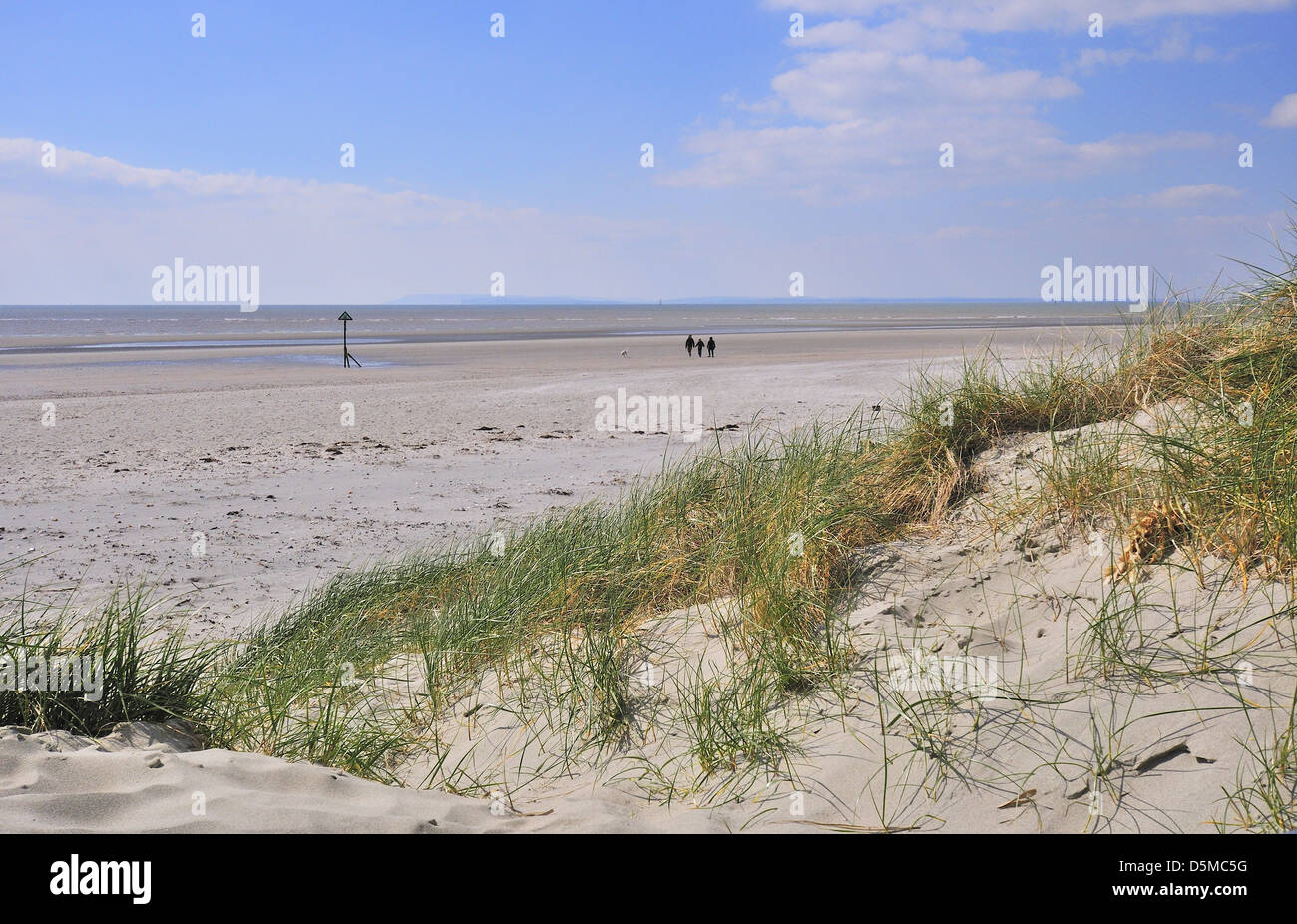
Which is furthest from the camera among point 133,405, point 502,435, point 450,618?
point 133,405

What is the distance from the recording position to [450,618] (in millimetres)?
4789

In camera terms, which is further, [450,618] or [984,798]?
[450,618]

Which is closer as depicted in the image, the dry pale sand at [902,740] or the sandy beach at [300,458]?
the dry pale sand at [902,740]

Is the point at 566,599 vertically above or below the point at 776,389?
below

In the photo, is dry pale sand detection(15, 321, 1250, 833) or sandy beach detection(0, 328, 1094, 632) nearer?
dry pale sand detection(15, 321, 1250, 833)

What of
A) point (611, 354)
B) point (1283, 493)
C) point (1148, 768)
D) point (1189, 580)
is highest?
point (611, 354)

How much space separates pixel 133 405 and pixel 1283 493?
19852 millimetres

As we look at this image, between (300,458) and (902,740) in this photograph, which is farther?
(300,458)

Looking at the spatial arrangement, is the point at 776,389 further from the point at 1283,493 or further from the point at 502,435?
the point at 1283,493

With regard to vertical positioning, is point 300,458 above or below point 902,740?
above
